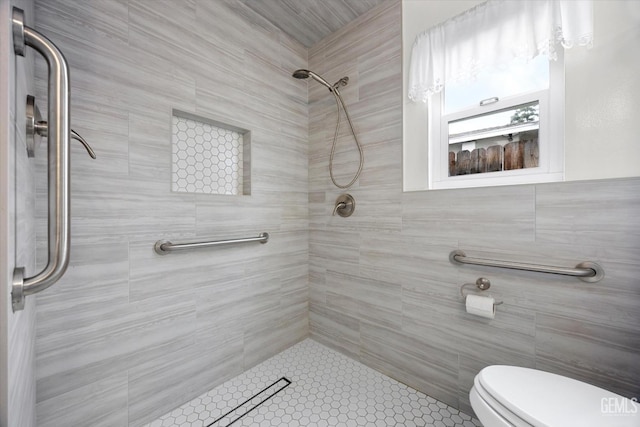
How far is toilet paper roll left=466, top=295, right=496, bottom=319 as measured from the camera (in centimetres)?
116

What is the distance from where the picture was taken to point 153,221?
125 centimetres

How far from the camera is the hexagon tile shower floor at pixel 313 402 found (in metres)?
1.26

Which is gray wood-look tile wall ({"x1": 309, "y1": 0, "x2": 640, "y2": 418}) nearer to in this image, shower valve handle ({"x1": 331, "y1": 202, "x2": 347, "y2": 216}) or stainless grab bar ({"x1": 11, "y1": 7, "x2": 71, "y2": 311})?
shower valve handle ({"x1": 331, "y1": 202, "x2": 347, "y2": 216})

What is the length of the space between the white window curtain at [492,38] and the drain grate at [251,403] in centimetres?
180

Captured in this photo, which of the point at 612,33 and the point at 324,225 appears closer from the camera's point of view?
the point at 612,33

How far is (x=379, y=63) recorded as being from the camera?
164 cm

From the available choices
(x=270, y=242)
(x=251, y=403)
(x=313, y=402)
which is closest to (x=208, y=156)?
(x=270, y=242)

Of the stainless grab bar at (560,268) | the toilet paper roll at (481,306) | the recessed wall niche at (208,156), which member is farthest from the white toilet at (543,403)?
the recessed wall niche at (208,156)

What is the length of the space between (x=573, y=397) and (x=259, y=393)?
4.45 feet

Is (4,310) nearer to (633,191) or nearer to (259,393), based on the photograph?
(259,393)

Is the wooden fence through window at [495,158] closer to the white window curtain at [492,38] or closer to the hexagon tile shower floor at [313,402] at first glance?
the white window curtain at [492,38]

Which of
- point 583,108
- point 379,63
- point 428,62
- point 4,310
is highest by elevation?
point 379,63

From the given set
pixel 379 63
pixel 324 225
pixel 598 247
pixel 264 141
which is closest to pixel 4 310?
pixel 264 141

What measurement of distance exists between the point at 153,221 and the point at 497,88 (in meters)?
1.81
